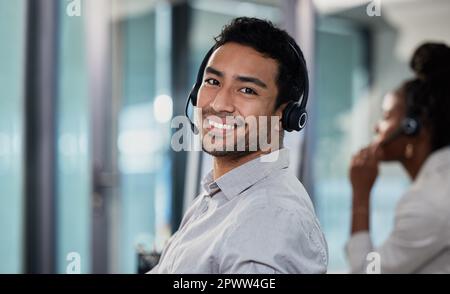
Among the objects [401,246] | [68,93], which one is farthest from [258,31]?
[68,93]

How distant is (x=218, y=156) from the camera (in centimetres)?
93

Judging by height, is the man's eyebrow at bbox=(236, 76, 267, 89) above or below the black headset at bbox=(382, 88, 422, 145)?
above

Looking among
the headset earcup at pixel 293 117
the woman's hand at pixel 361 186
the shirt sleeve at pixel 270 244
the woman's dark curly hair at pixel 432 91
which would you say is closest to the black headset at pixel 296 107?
the headset earcup at pixel 293 117

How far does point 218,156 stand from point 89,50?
5.05 ft

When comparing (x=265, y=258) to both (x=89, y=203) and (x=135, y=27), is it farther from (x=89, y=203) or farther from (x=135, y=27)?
(x=135, y=27)

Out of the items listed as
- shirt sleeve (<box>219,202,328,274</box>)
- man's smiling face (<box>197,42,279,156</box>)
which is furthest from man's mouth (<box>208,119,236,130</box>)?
shirt sleeve (<box>219,202,328,274</box>)

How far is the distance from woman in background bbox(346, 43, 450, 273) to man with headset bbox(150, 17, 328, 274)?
469 millimetres

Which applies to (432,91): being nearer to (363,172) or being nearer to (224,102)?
(363,172)

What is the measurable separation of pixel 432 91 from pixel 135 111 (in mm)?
2378

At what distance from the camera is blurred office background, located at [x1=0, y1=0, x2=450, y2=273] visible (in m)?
1.69

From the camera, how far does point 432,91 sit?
151cm

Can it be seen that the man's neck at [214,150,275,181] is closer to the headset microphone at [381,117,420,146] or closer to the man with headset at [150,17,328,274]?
the man with headset at [150,17,328,274]

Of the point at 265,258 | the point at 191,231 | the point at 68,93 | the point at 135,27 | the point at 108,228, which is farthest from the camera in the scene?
the point at 135,27

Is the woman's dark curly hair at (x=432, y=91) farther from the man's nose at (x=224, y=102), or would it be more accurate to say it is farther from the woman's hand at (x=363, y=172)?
the man's nose at (x=224, y=102)
